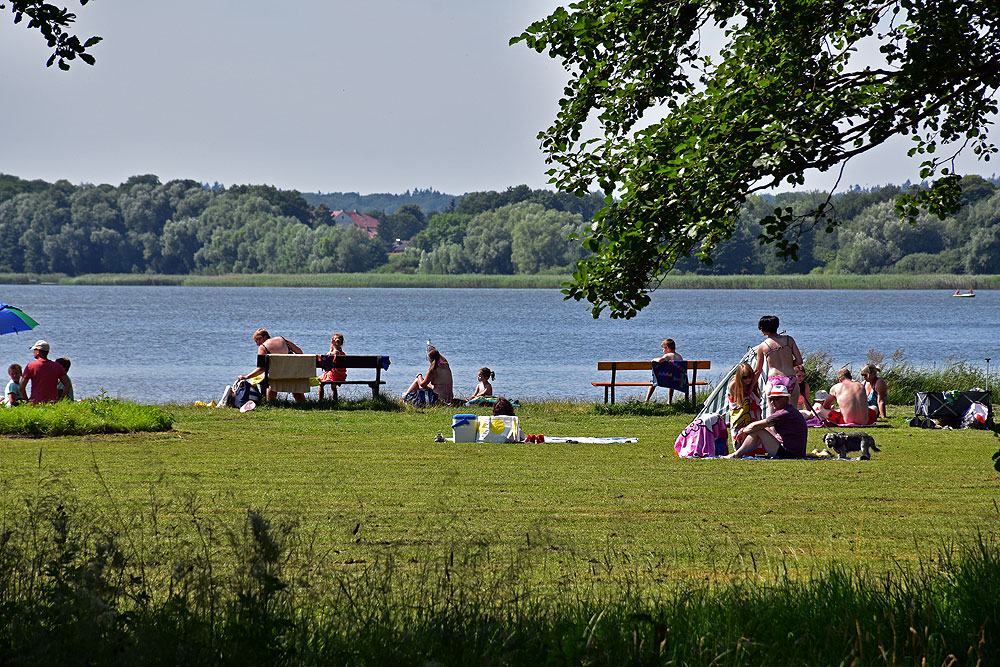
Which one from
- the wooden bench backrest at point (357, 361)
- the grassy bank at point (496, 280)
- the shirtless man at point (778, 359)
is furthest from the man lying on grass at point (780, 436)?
the grassy bank at point (496, 280)

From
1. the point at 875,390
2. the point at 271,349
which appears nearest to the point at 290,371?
the point at 271,349

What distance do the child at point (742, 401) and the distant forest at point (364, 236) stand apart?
92208 millimetres

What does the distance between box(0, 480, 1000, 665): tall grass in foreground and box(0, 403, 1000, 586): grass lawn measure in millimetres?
277

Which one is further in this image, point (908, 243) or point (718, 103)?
point (908, 243)

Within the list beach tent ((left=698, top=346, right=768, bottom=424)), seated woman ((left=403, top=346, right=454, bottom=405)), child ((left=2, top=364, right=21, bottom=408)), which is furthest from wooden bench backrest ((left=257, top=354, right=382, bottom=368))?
beach tent ((left=698, top=346, right=768, bottom=424))

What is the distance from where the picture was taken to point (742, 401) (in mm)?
12266

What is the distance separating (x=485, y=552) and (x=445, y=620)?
135cm

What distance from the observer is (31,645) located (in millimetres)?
3885

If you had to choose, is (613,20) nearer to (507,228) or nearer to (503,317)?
(503,317)

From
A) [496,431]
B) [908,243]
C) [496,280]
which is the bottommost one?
[496,280]

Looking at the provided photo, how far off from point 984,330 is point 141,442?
57954 millimetres

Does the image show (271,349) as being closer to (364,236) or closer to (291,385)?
(291,385)

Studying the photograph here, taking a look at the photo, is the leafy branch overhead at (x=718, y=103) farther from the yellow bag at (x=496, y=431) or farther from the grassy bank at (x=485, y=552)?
the yellow bag at (x=496, y=431)

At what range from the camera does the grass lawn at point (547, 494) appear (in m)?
6.66
